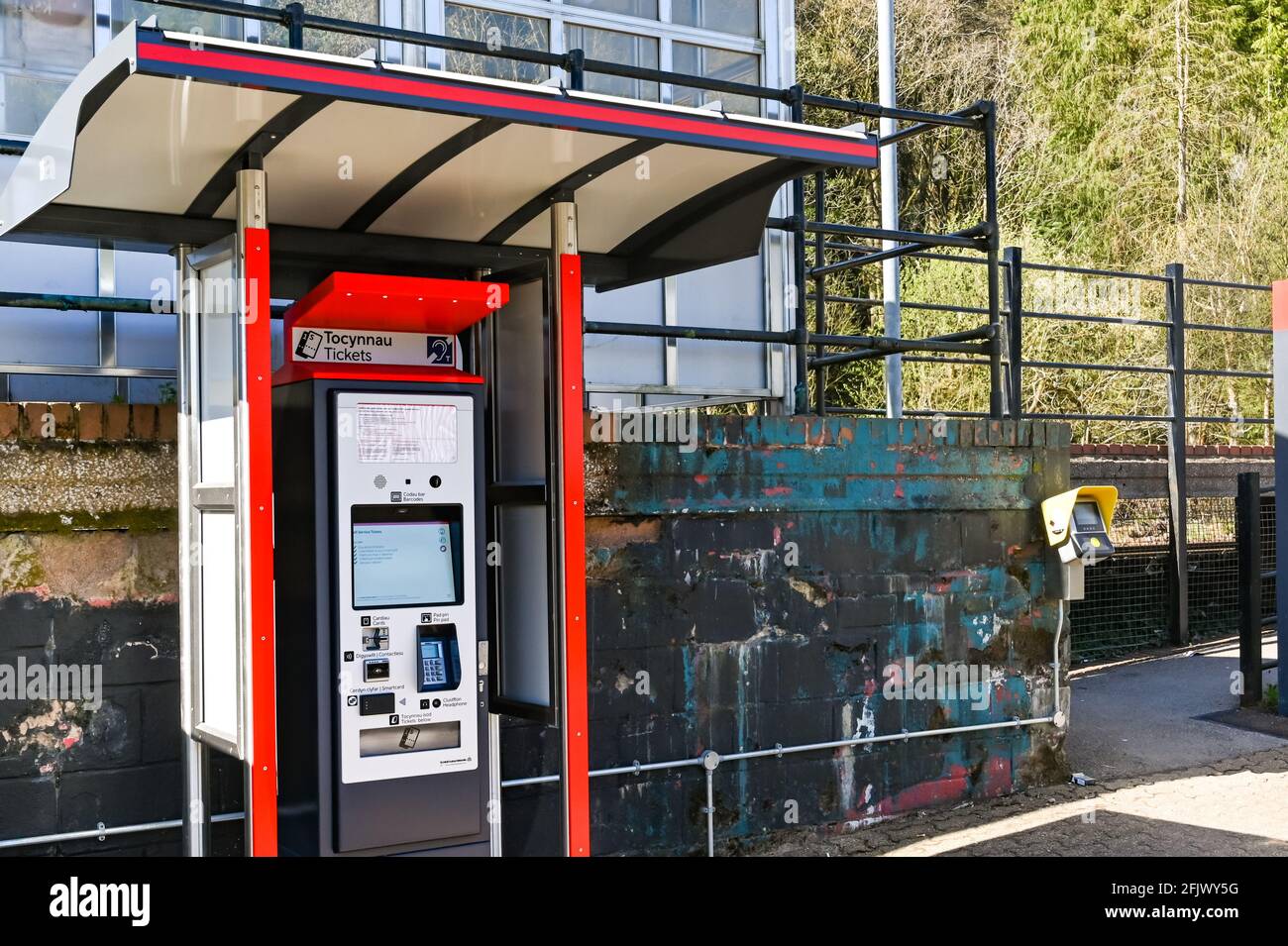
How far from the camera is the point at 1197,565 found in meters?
11.7

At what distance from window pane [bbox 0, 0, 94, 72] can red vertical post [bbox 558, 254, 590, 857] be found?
10.9 ft

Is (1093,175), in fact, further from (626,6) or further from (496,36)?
(496,36)

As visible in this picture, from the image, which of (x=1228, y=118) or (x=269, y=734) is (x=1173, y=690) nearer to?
(x=269, y=734)

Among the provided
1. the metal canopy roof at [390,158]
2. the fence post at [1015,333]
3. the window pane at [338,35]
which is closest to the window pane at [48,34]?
the window pane at [338,35]

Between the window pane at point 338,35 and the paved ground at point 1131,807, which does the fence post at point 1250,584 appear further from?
the window pane at point 338,35

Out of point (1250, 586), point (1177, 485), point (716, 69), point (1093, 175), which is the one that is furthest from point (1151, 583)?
point (1093, 175)

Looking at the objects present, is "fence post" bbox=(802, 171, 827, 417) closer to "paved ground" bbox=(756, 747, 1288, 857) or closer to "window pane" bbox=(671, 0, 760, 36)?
"window pane" bbox=(671, 0, 760, 36)

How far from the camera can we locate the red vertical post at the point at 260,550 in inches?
165

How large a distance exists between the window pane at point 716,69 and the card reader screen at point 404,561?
4590 mm

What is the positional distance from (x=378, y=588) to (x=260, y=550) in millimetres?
508

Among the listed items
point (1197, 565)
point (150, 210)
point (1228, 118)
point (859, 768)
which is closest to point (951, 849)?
point (859, 768)

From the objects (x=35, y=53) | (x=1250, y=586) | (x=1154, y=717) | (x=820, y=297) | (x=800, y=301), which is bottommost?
(x=1154, y=717)

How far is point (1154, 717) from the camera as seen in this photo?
8.73 metres

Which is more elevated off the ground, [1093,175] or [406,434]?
[1093,175]
